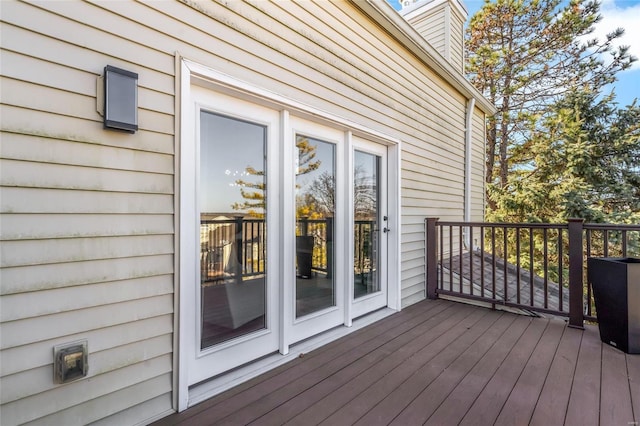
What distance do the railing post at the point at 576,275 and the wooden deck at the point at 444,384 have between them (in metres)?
0.13

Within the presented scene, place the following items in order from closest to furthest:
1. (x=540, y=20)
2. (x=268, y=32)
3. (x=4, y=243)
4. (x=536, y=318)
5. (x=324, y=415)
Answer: (x=4, y=243)
(x=324, y=415)
(x=268, y=32)
(x=536, y=318)
(x=540, y=20)

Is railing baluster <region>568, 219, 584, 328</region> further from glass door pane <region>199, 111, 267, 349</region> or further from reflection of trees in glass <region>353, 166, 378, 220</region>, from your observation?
glass door pane <region>199, 111, 267, 349</region>

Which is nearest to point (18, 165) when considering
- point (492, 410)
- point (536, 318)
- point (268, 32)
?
point (268, 32)

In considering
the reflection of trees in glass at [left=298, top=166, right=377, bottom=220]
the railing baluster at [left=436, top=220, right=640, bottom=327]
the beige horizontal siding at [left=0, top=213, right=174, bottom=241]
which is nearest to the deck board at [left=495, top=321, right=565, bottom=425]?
the railing baluster at [left=436, top=220, right=640, bottom=327]

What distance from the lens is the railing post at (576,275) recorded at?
2.97 metres

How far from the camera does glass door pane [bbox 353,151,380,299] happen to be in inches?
126

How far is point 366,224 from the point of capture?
3365 millimetres

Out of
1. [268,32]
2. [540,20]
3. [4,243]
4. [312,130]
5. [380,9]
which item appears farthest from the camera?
[540,20]

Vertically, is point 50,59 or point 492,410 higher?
point 50,59

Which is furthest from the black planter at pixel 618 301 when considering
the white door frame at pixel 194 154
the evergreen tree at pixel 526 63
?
the evergreen tree at pixel 526 63

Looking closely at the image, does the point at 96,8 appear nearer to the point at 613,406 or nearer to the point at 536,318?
the point at 613,406

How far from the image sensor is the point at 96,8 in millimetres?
1485

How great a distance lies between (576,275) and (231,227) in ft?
10.5

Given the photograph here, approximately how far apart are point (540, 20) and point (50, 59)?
12969 millimetres
